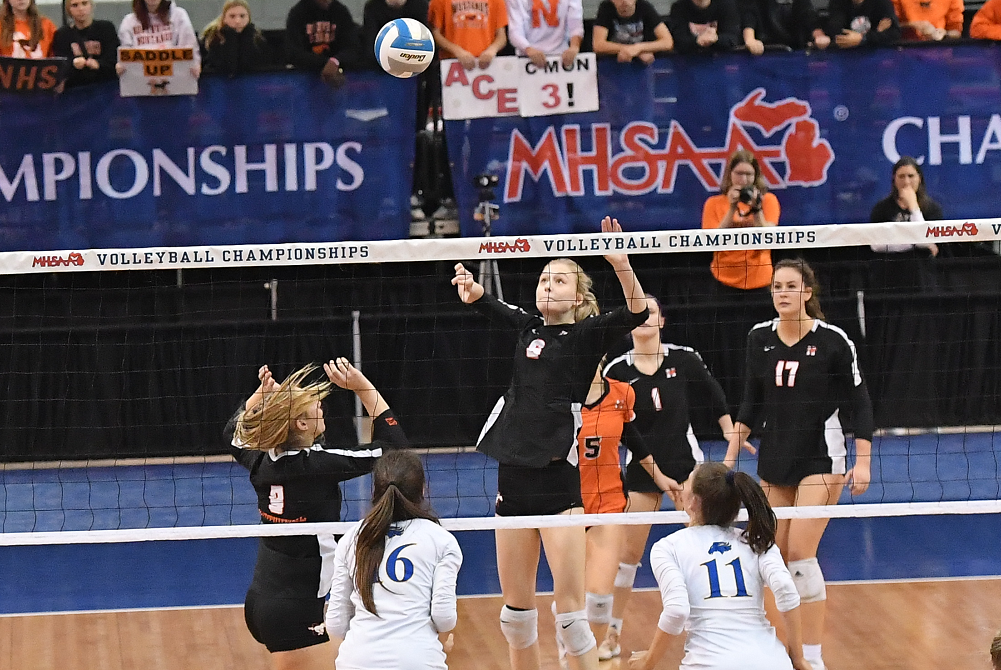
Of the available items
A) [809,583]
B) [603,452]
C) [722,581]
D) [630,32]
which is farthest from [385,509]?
[630,32]

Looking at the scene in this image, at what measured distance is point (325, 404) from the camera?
1038 cm

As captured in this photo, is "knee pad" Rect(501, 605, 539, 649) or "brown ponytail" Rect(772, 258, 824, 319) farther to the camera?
"brown ponytail" Rect(772, 258, 824, 319)

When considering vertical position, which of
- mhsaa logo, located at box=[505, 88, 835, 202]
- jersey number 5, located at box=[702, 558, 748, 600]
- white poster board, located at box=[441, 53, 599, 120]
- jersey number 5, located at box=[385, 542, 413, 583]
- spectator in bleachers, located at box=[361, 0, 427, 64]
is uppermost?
spectator in bleachers, located at box=[361, 0, 427, 64]

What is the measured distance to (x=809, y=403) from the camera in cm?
626

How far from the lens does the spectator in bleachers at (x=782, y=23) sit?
11.0 metres

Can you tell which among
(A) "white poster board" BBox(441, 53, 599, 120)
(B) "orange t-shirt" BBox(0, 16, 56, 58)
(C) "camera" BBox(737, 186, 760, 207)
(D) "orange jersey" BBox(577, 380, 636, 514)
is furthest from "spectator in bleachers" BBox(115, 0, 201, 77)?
(D) "orange jersey" BBox(577, 380, 636, 514)

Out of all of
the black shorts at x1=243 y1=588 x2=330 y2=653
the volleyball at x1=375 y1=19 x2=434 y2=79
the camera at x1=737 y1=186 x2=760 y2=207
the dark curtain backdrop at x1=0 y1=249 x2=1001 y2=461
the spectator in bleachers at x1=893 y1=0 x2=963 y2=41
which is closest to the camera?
the black shorts at x1=243 y1=588 x2=330 y2=653

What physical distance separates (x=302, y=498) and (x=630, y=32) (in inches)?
274

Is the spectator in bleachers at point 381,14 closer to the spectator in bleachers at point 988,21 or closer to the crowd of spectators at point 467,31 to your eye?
the crowd of spectators at point 467,31

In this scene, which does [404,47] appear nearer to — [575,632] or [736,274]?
[736,274]

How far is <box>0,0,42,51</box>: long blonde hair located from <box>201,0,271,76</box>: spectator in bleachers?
1.43 meters

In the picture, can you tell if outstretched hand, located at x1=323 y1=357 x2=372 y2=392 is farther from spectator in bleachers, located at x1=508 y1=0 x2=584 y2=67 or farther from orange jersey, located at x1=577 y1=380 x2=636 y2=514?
spectator in bleachers, located at x1=508 y1=0 x2=584 y2=67

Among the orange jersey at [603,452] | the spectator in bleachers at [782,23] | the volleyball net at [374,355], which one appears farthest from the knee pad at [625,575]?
the spectator in bleachers at [782,23]

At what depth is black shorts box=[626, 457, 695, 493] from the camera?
6.75m
